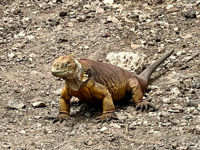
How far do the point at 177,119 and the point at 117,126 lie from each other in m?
0.94

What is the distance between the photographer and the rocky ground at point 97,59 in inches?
282

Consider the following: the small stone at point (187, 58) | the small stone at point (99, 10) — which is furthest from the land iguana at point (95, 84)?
the small stone at point (99, 10)

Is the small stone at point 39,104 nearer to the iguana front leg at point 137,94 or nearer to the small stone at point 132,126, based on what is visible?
the iguana front leg at point 137,94

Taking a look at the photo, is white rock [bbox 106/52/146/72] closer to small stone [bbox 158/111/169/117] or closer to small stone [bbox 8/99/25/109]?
small stone [bbox 158/111/169/117]

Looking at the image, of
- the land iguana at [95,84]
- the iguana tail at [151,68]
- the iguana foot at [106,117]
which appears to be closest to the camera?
the land iguana at [95,84]

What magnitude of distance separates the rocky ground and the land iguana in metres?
0.22

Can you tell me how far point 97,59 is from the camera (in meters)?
10.6

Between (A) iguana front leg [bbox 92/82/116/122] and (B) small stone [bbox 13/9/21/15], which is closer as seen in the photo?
(A) iguana front leg [bbox 92/82/116/122]

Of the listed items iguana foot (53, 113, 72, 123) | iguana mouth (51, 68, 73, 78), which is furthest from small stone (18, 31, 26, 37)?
iguana mouth (51, 68, 73, 78)

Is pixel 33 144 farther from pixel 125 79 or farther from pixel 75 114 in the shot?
pixel 125 79

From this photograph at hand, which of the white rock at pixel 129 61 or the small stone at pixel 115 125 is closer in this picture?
the small stone at pixel 115 125

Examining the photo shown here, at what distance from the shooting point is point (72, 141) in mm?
7141

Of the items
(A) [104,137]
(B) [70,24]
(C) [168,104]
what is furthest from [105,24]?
(A) [104,137]

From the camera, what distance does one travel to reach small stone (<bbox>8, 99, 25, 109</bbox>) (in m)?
8.68
